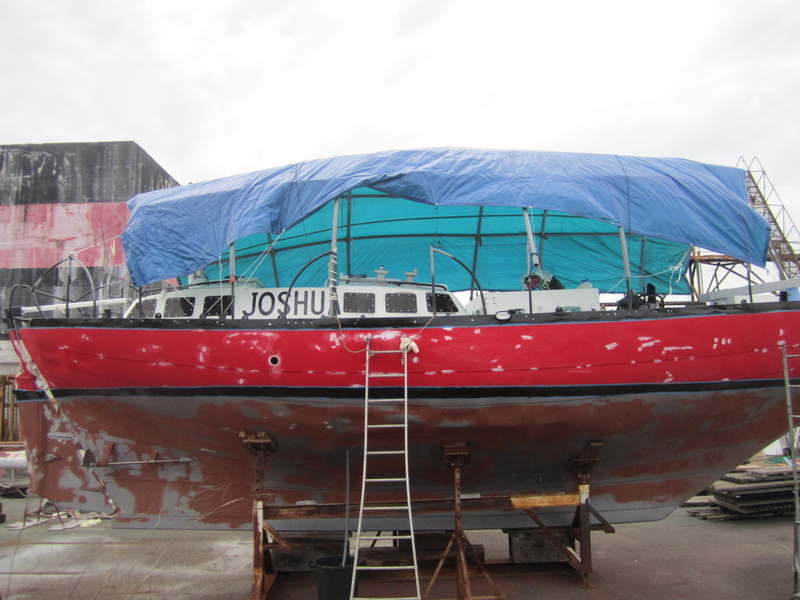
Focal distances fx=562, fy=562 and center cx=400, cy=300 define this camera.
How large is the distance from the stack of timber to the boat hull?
3913 mm

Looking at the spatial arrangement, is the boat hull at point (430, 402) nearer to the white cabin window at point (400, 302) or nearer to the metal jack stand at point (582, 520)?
the metal jack stand at point (582, 520)

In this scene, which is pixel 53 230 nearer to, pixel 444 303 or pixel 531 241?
pixel 444 303

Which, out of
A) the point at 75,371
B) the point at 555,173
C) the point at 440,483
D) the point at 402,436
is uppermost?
the point at 555,173

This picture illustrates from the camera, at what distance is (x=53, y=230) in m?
21.0

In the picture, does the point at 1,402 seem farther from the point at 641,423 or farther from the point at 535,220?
the point at 641,423

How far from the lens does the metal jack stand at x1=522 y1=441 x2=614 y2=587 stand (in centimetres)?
677

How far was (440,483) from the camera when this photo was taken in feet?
24.8

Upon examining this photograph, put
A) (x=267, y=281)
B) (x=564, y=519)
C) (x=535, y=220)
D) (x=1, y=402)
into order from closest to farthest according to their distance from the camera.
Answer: (x=564, y=519) < (x=535, y=220) < (x=267, y=281) < (x=1, y=402)

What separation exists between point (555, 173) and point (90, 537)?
405 inches

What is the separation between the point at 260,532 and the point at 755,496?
961cm

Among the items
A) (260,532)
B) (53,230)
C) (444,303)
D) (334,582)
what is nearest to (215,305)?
(260,532)

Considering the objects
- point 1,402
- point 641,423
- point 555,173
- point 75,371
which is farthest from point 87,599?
point 1,402

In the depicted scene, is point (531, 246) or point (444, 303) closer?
point (531, 246)

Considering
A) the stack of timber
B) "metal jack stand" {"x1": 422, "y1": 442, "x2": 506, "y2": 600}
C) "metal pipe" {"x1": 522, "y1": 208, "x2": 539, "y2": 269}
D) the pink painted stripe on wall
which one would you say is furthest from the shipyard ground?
the pink painted stripe on wall
